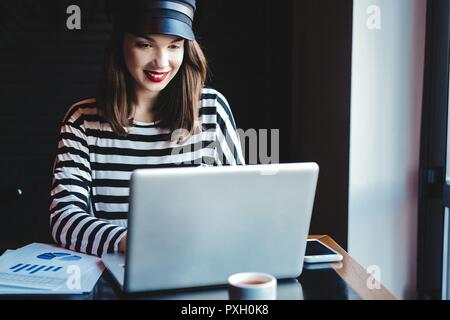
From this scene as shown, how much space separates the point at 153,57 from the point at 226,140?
0.43 meters

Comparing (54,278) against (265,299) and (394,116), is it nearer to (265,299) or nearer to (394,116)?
(265,299)

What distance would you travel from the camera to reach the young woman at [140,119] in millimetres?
1490

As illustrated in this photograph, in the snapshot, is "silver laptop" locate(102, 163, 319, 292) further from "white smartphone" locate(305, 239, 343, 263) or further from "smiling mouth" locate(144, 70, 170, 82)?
"smiling mouth" locate(144, 70, 170, 82)

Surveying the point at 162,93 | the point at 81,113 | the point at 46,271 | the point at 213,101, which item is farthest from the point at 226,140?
the point at 46,271

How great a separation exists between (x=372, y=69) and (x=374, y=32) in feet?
0.51

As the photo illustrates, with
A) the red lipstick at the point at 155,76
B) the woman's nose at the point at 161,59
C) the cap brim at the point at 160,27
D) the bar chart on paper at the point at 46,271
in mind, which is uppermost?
the cap brim at the point at 160,27

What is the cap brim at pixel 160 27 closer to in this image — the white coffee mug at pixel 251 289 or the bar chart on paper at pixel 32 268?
the bar chart on paper at pixel 32 268

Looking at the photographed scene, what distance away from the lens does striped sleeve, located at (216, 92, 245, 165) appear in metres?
1.83

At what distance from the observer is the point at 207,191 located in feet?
2.99

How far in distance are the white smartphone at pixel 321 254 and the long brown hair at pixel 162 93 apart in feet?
2.14

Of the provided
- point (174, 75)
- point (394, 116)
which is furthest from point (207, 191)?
point (394, 116)

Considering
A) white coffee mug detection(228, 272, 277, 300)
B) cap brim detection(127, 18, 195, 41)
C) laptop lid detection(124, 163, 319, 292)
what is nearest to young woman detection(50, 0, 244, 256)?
cap brim detection(127, 18, 195, 41)

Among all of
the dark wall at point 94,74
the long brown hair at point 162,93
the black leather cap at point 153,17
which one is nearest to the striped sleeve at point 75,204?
the long brown hair at point 162,93

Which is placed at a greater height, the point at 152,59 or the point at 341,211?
the point at 152,59
